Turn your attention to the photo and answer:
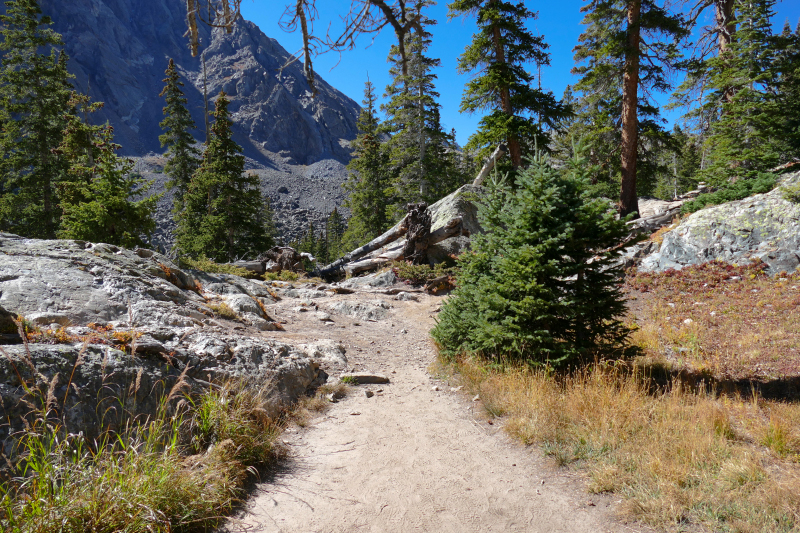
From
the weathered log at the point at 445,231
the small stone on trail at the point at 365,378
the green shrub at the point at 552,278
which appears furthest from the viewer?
the weathered log at the point at 445,231

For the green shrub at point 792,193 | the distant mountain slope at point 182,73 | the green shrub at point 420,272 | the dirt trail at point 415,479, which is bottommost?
the dirt trail at point 415,479

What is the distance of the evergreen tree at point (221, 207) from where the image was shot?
21359mm

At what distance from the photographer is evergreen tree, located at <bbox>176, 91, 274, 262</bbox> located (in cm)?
2136

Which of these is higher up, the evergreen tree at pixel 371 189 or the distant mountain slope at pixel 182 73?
the distant mountain slope at pixel 182 73

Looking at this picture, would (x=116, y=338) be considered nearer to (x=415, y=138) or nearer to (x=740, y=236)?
(x=740, y=236)

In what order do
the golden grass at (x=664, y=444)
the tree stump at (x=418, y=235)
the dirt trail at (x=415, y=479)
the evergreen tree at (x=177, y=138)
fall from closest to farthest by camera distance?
the golden grass at (x=664, y=444) < the dirt trail at (x=415, y=479) < the tree stump at (x=418, y=235) < the evergreen tree at (x=177, y=138)

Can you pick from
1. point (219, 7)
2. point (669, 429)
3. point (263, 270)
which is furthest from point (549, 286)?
point (263, 270)

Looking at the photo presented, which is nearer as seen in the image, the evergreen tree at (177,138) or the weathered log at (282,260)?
→ the weathered log at (282,260)

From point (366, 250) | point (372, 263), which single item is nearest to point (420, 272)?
point (372, 263)

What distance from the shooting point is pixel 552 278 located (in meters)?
5.98

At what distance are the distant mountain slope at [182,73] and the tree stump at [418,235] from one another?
11171 centimetres

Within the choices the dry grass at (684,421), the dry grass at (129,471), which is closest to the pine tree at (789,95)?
the dry grass at (684,421)

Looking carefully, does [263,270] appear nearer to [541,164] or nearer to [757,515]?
[541,164]

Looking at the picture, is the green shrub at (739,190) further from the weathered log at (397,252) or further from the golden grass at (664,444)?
the golden grass at (664,444)
